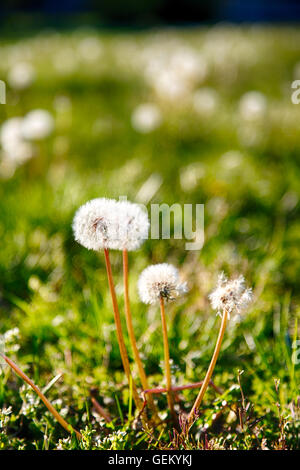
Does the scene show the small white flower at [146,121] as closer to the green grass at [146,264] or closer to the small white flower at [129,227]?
the green grass at [146,264]

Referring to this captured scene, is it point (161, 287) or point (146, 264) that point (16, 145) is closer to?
point (146, 264)

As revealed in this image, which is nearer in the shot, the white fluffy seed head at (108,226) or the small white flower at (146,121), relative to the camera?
the white fluffy seed head at (108,226)

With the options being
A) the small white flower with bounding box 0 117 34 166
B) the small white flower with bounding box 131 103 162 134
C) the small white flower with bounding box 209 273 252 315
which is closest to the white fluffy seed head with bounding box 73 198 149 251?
the small white flower with bounding box 209 273 252 315

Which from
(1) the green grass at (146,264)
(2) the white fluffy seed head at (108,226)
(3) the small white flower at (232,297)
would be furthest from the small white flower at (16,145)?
(3) the small white flower at (232,297)

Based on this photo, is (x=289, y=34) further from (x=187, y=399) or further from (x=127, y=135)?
(x=187, y=399)

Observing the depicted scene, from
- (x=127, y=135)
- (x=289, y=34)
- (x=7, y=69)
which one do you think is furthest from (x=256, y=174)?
(x=289, y=34)

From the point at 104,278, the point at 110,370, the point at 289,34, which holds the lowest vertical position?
the point at 110,370
